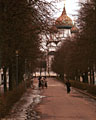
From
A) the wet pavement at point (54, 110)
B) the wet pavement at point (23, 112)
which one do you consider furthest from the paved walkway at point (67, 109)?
the wet pavement at point (23, 112)

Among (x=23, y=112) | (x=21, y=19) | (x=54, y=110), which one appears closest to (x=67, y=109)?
(x=54, y=110)

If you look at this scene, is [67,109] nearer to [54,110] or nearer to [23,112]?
[54,110]

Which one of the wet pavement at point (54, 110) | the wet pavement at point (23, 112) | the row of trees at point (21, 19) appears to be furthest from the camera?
the wet pavement at point (54, 110)

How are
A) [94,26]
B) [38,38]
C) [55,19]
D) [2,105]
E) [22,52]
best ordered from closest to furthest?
[2,105] < [55,19] < [38,38] < [94,26] < [22,52]

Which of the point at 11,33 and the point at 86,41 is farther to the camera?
the point at 86,41

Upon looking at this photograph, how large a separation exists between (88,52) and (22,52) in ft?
16.5

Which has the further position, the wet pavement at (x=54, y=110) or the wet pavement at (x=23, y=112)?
the wet pavement at (x=54, y=110)

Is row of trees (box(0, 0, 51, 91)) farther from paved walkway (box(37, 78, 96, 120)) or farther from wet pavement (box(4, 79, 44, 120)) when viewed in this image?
paved walkway (box(37, 78, 96, 120))

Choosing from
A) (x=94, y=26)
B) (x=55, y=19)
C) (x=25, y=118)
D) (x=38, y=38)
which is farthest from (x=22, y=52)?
(x=25, y=118)

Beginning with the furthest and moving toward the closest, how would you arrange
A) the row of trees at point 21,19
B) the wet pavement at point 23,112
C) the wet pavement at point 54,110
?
1. the wet pavement at point 54,110
2. the wet pavement at point 23,112
3. the row of trees at point 21,19

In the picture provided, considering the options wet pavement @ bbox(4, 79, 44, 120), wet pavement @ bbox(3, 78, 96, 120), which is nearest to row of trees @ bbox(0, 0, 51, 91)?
wet pavement @ bbox(4, 79, 44, 120)

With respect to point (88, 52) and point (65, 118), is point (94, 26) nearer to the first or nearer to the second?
point (88, 52)

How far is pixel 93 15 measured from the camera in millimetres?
21906

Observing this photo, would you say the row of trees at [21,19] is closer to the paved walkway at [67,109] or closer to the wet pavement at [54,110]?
the wet pavement at [54,110]
